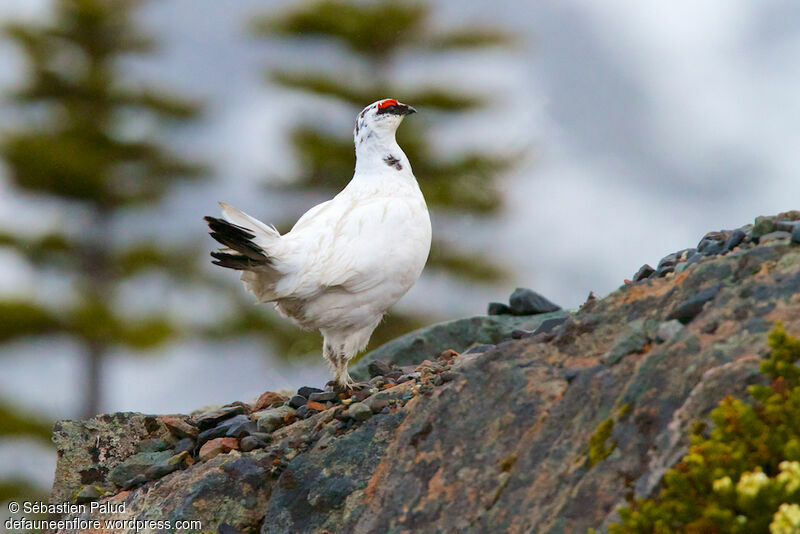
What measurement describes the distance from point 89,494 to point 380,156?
294cm

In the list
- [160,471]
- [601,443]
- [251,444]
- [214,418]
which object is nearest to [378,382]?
[251,444]

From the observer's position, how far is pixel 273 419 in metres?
5.40

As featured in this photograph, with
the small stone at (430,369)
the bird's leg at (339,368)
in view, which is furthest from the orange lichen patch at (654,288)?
the bird's leg at (339,368)

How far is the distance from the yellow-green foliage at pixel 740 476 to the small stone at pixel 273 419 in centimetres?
285

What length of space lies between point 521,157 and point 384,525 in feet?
51.0

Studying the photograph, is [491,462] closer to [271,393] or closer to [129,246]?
[271,393]

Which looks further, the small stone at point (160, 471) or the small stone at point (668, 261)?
the small stone at point (160, 471)

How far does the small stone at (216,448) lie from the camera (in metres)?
5.19

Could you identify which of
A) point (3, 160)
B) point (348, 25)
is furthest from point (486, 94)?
point (3, 160)

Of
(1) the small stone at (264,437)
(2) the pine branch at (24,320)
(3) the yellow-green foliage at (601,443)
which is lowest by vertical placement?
(3) the yellow-green foliage at (601,443)

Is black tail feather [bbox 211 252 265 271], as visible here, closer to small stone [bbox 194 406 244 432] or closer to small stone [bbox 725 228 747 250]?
small stone [bbox 194 406 244 432]

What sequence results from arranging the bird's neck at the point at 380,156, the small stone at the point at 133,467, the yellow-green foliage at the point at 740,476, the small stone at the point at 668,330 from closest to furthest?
the yellow-green foliage at the point at 740,476 < the small stone at the point at 668,330 < the small stone at the point at 133,467 < the bird's neck at the point at 380,156

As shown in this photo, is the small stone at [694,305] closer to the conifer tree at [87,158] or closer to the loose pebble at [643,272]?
the loose pebble at [643,272]

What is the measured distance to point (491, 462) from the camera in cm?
376
